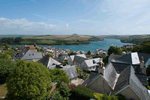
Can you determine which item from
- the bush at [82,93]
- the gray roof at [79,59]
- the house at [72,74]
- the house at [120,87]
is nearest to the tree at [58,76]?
the bush at [82,93]

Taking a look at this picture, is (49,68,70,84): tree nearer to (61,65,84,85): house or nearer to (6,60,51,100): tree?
(6,60,51,100): tree

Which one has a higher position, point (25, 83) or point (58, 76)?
point (25, 83)

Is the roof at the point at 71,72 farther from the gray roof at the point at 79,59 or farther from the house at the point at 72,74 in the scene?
the gray roof at the point at 79,59

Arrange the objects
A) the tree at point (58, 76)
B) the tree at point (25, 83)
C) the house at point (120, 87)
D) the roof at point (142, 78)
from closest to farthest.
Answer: the tree at point (25, 83) < the house at point (120, 87) < the tree at point (58, 76) < the roof at point (142, 78)

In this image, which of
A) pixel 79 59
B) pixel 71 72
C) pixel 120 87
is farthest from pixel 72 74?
pixel 79 59

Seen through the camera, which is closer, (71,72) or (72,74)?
(72,74)

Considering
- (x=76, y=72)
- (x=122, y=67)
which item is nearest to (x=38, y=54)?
(x=76, y=72)

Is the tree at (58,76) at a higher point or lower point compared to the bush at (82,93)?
higher

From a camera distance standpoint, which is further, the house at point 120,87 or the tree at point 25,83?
the house at point 120,87

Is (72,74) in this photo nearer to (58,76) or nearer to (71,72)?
(71,72)
